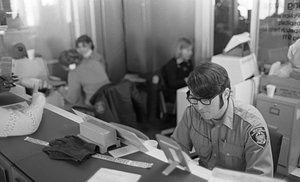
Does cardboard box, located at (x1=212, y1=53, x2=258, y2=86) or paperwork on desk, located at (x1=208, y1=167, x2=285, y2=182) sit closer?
paperwork on desk, located at (x1=208, y1=167, x2=285, y2=182)

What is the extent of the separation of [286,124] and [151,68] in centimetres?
214

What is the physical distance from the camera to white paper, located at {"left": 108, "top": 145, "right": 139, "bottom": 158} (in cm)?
142

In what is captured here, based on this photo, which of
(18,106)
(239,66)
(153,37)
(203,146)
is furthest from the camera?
(153,37)

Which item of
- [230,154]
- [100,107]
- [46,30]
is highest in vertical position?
[46,30]

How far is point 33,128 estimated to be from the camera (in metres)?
1.69

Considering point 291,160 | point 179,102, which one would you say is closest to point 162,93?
point 179,102

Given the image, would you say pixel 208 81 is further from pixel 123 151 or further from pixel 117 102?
pixel 117 102

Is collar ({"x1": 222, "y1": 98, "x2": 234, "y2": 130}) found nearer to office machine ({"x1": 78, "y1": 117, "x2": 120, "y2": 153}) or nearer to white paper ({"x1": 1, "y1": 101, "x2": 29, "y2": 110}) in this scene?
office machine ({"x1": 78, "y1": 117, "x2": 120, "y2": 153})

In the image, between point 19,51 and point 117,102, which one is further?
point 19,51

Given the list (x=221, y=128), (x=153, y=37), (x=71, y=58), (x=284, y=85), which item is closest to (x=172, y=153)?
(x=221, y=128)

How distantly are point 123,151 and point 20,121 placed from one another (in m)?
0.55

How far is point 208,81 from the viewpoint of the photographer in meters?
1.34

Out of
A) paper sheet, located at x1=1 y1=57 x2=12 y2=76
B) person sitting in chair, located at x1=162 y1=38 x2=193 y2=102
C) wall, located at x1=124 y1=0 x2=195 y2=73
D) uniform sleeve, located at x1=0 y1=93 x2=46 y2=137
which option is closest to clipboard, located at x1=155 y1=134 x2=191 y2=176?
uniform sleeve, located at x1=0 y1=93 x2=46 y2=137

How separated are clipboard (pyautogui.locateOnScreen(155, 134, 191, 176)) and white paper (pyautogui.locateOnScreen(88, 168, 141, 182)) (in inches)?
4.8
